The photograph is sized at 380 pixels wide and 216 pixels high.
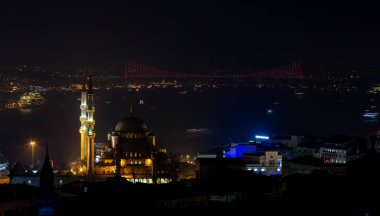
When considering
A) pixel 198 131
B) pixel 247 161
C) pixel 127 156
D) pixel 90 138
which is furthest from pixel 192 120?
pixel 247 161

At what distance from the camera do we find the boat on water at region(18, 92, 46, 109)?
4956cm

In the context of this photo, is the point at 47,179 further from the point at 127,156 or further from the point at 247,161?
the point at 127,156

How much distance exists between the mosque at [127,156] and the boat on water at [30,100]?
34.0m

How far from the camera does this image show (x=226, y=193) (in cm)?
894

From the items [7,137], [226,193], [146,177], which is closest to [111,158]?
[146,177]

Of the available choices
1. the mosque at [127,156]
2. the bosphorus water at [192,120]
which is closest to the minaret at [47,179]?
the mosque at [127,156]

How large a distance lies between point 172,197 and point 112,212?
54.9 inches

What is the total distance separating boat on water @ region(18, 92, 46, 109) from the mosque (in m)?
34.0

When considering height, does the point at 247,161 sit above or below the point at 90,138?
below

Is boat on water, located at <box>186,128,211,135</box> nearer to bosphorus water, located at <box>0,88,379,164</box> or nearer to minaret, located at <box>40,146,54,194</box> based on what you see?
bosphorus water, located at <box>0,88,379,164</box>

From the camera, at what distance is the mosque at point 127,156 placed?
46.4 ft

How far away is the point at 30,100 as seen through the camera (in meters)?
51.7

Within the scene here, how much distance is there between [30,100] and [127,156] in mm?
38586

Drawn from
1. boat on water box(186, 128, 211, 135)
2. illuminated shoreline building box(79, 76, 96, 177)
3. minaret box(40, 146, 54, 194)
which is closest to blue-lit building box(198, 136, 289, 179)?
illuminated shoreline building box(79, 76, 96, 177)
